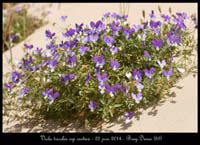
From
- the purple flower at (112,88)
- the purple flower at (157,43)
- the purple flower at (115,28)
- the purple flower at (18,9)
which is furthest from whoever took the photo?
the purple flower at (18,9)

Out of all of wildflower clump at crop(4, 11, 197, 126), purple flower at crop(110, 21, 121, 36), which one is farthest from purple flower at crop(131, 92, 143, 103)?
purple flower at crop(110, 21, 121, 36)

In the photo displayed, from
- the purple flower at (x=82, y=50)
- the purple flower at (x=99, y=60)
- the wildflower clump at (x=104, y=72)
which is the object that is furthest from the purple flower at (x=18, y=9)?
the purple flower at (x=99, y=60)

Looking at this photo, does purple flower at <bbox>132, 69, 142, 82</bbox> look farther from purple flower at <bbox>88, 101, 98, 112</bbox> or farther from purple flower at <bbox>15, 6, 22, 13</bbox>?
purple flower at <bbox>15, 6, 22, 13</bbox>

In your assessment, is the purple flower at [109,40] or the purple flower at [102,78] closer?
the purple flower at [102,78]

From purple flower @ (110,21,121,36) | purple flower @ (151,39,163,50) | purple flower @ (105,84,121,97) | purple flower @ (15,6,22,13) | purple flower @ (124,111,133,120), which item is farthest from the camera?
purple flower @ (15,6,22,13)

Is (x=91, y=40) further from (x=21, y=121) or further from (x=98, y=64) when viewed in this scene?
(x=21, y=121)

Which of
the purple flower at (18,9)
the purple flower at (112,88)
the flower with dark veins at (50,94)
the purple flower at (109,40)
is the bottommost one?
the flower with dark veins at (50,94)

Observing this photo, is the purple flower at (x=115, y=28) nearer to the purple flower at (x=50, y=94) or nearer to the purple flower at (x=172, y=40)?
the purple flower at (x=172, y=40)

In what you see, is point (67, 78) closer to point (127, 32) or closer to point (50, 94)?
point (50, 94)

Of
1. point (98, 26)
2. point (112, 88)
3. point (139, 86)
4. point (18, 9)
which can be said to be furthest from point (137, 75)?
point (18, 9)

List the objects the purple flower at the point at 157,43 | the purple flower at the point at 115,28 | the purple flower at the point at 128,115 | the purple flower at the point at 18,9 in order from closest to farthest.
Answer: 1. the purple flower at the point at 128,115
2. the purple flower at the point at 157,43
3. the purple flower at the point at 115,28
4. the purple flower at the point at 18,9
